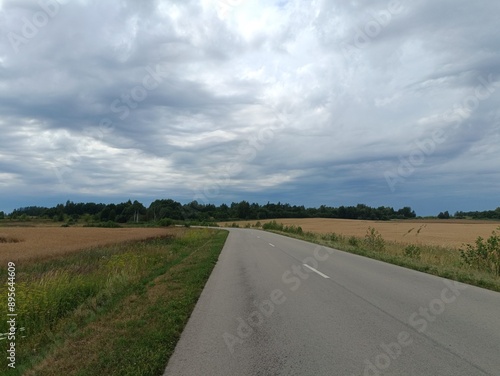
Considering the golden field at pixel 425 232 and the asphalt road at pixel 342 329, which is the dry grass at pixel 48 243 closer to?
the asphalt road at pixel 342 329

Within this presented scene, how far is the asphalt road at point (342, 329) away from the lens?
4.69m

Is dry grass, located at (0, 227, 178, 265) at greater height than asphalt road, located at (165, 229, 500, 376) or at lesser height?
greater

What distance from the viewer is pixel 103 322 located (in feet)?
23.7

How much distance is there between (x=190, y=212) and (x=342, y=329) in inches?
4835

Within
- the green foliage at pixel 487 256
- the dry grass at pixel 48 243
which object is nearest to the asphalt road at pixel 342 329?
the green foliage at pixel 487 256

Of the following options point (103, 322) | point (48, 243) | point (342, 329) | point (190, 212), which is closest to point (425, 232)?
point (48, 243)

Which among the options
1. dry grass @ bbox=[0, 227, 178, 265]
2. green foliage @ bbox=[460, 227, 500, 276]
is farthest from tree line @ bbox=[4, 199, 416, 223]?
green foliage @ bbox=[460, 227, 500, 276]

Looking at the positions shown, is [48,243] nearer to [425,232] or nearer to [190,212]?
[425,232]

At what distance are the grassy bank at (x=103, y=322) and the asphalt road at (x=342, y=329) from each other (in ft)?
1.35

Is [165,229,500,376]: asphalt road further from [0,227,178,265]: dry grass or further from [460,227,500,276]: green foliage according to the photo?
[0,227,178,265]: dry grass

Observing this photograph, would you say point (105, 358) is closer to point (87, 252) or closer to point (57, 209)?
point (87, 252)

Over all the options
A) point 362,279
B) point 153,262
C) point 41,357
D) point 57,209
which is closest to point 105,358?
point 41,357

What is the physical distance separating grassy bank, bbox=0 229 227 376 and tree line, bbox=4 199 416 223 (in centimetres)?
10311

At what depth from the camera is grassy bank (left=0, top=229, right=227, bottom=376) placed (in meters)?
5.08
